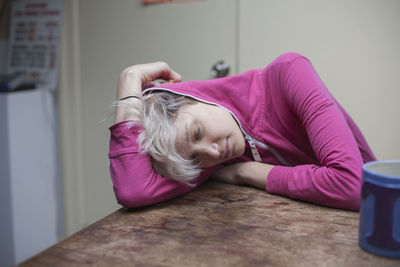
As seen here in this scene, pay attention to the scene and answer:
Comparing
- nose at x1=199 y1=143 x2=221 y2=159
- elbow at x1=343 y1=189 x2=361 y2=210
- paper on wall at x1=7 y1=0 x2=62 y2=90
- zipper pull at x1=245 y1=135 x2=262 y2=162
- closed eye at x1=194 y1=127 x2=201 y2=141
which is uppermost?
paper on wall at x1=7 y1=0 x2=62 y2=90

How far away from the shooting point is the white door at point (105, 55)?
Answer: 76.2 inches

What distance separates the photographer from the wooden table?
68cm

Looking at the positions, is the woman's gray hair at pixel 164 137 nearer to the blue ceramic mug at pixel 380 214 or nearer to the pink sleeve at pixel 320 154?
the pink sleeve at pixel 320 154

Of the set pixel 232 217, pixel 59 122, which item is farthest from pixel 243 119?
pixel 59 122

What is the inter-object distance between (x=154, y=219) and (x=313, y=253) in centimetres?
35

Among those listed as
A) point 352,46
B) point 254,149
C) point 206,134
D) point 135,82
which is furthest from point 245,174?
point 352,46

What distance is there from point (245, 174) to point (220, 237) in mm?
350

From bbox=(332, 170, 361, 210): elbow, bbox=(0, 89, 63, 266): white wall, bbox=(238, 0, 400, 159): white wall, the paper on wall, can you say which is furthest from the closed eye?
the paper on wall

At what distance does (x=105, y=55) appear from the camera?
2.15 meters

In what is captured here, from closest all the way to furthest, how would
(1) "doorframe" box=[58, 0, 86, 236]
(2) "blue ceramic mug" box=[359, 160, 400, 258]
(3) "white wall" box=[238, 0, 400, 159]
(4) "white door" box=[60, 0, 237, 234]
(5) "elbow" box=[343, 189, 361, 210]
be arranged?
(2) "blue ceramic mug" box=[359, 160, 400, 258] → (5) "elbow" box=[343, 189, 361, 210] → (3) "white wall" box=[238, 0, 400, 159] → (4) "white door" box=[60, 0, 237, 234] → (1) "doorframe" box=[58, 0, 86, 236]

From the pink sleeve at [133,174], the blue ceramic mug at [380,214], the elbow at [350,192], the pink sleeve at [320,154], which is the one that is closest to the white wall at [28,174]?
the pink sleeve at [133,174]

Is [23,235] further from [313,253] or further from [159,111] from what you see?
[313,253]

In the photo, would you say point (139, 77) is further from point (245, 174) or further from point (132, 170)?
point (245, 174)

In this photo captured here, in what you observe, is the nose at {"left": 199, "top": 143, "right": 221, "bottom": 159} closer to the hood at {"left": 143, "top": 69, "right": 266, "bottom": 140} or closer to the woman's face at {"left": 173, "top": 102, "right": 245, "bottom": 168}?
the woman's face at {"left": 173, "top": 102, "right": 245, "bottom": 168}
